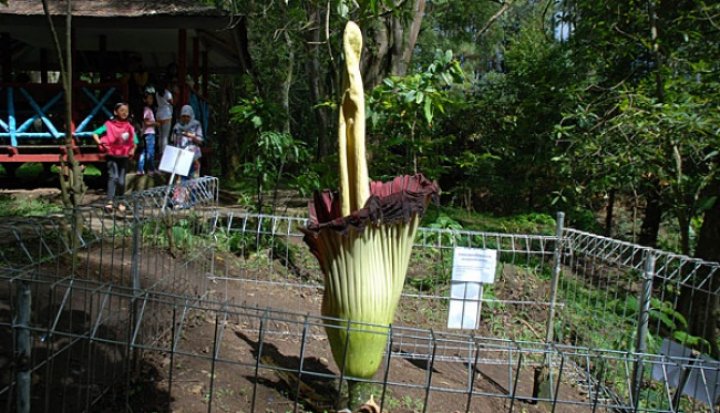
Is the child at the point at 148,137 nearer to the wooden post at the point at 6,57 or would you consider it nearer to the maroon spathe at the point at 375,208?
the wooden post at the point at 6,57

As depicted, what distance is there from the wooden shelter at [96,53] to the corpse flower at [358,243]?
17.2ft

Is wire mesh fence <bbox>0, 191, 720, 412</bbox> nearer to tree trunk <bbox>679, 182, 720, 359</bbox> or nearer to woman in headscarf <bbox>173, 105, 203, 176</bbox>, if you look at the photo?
tree trunk <bbox>679, 182, 720, 359</bbox>

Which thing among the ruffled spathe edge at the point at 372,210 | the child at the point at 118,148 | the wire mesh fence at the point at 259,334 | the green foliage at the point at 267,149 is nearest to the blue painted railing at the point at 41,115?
the child at the point at 118,148

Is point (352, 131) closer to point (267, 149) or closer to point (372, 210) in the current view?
point (372, 210)

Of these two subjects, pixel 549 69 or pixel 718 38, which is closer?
pixel 718 38

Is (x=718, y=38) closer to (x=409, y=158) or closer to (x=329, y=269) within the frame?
(x=409, y=158)

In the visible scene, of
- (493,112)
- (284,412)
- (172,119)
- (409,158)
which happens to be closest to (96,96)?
(172,119)

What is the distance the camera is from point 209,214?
3955mm

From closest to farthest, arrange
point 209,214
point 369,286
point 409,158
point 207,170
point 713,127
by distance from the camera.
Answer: point 369,286 < point 209,214 < point 713,127 < point 409,158 < point 207,170

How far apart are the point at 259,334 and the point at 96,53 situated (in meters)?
9.41

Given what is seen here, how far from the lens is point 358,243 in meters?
1.89

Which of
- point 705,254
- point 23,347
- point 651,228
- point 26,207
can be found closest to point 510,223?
point 651,228

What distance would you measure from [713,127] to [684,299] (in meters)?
1.91

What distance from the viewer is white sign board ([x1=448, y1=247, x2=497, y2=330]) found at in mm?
3220
